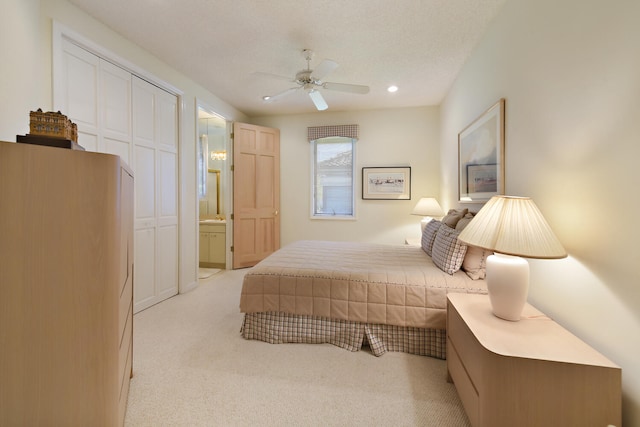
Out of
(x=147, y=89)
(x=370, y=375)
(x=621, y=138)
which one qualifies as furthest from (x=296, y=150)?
(x=621, y=138)

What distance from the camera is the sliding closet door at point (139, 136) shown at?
2131mm

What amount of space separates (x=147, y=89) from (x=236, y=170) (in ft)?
5.23

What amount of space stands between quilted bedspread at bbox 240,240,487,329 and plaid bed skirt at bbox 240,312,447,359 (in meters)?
0.10

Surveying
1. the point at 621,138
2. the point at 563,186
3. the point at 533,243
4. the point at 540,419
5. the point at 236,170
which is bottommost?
the point at 540,419

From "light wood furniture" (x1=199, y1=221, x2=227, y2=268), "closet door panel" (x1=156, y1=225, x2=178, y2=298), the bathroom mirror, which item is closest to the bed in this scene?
"closet door panel" (x1=156, y1=225, x2=178, y2=298)

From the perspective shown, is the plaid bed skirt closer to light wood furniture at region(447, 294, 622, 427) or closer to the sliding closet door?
light wood furniture at region(447, 294, 622, 427)

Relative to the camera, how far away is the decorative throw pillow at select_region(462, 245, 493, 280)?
1.91 meters

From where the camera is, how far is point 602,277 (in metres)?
1.11

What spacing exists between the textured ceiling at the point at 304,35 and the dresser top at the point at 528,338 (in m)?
2.17

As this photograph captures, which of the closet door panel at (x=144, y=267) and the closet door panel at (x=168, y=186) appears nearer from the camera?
the closet door panel at (x=144, y=267)

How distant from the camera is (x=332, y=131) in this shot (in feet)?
14.5

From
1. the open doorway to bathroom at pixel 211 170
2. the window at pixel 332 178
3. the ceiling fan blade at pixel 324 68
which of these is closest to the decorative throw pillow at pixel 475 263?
the ceiling fan blade at pixel 324 68

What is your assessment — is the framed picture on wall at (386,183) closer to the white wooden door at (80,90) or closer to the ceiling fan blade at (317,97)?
the ceiling fan blade at (317,97)

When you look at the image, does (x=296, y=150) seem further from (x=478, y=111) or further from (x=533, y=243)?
(x=533, y=243)
